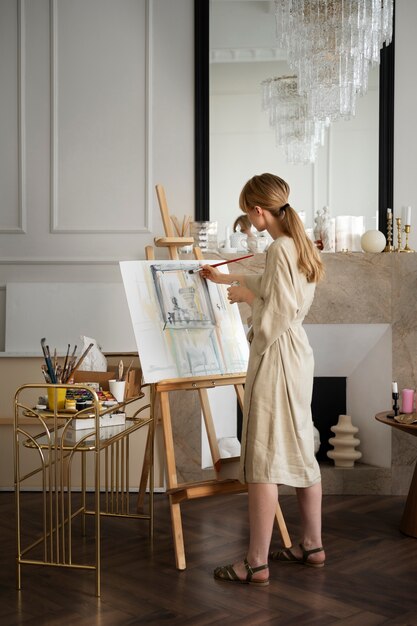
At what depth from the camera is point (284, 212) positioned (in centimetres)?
313

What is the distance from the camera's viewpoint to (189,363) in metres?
3.49

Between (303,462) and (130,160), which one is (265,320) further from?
(130,160)

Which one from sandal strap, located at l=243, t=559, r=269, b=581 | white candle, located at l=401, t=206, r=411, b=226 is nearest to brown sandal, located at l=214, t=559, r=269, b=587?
sandal strap, located at l=243, t=559, r=269, b=581

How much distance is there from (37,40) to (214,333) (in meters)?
2.25

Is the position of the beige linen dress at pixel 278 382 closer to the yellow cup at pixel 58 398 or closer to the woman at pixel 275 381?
the woman at pixel 275 381

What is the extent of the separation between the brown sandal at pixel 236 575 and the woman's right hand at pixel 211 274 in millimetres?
1151

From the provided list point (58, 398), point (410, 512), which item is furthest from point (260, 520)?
point (410, 512)

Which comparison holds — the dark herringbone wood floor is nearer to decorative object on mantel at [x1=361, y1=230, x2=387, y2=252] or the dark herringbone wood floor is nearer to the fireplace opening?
the fireplace opening

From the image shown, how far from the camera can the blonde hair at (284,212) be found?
10.1 feet

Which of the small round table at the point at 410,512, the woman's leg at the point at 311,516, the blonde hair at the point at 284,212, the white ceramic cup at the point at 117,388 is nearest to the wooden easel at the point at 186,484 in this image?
the white ceramic cup at the point at 117,388

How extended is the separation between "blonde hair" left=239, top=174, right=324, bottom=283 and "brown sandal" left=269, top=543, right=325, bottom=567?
1.07 meters

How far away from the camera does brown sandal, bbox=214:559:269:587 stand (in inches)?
121

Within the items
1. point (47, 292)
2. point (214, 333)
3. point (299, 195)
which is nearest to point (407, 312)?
point (299, 195)

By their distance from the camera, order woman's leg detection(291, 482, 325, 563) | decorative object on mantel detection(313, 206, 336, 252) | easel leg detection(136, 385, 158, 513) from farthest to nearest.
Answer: decorative object on mantel detection(313, 206, 336, 252) < easel leg detection(136, 385, 158, 513) < woman's leg detection(291, 482, 325, 563)
